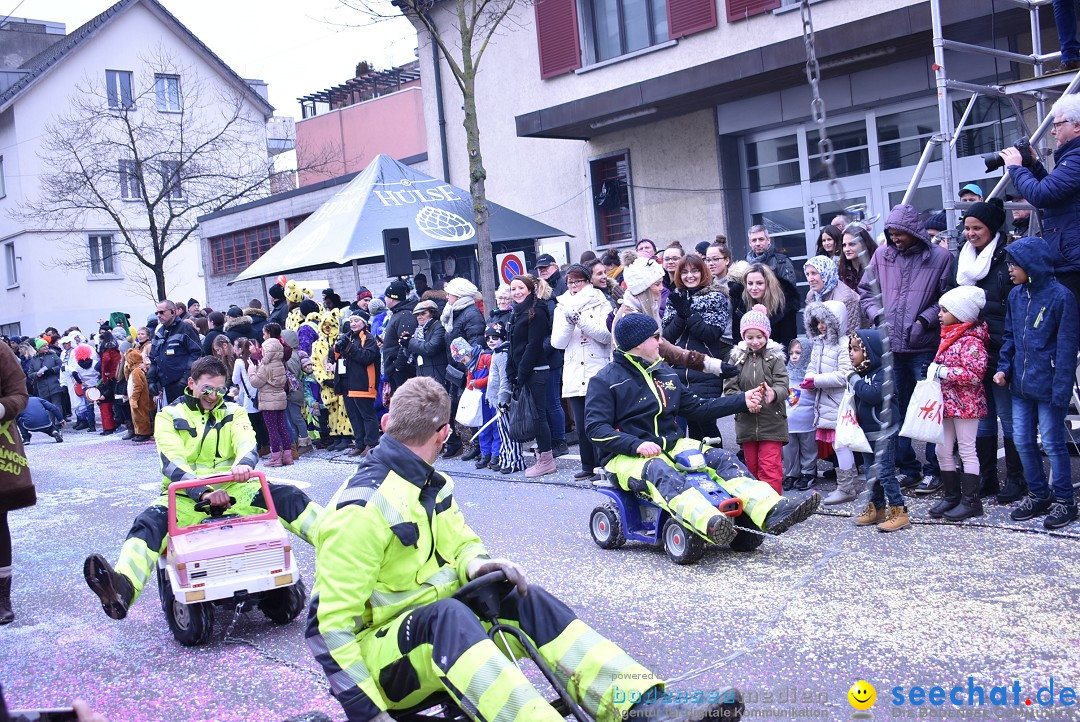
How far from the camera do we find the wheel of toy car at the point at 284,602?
6352 mm

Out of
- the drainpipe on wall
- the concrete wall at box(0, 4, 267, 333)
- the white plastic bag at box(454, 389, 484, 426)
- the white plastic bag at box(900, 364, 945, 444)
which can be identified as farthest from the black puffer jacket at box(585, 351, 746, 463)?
the concrete wall at box(0, 4, 267, 333)

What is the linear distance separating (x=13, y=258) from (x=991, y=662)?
42185mm

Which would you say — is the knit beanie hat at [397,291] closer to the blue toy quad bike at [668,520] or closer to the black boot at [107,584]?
the blue toy quad bike at [668,520]

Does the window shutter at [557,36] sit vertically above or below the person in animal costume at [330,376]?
above

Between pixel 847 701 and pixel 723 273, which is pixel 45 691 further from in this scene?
pixel 723 273

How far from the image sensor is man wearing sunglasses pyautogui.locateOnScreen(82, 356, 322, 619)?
614 centimetres

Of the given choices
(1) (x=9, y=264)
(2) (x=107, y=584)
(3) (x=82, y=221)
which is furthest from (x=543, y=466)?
(1) (x=9, y=264)

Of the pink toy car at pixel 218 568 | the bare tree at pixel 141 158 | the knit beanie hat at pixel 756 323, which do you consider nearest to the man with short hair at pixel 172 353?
the pink toy car at pixel 218 568

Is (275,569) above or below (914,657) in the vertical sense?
above

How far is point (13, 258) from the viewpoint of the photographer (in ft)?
132

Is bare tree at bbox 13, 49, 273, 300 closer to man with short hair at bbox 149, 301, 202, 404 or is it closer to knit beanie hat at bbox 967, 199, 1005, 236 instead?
man with short hair at bbox 149, 301, 202, 404

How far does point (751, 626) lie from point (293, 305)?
11.0 meters

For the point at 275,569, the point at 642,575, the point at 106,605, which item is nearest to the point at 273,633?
the point at 275,569

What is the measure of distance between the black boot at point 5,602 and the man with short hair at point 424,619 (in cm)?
392
